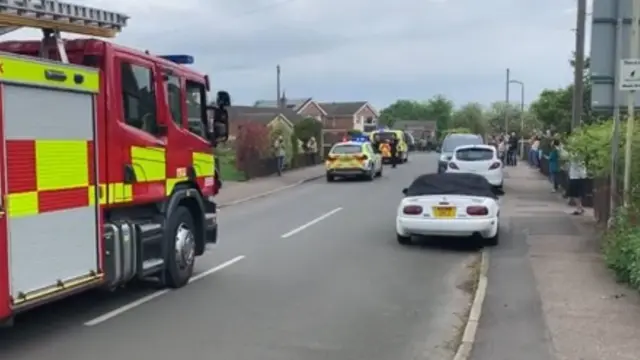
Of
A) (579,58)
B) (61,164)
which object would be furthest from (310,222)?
(579,58)

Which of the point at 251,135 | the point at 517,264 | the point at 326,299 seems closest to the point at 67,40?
the point at 326,299

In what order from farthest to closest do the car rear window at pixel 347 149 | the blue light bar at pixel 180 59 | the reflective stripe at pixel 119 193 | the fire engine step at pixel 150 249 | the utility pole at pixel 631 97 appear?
the car rear window at pixel 347 149 → the utility pole at pixel 631 97 → the blue light bar at pixel 180 59 → the fire engine step at pixel 150 249 → the reflective stripe at pixel 119 193

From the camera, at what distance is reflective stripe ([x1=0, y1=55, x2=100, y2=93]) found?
697cm

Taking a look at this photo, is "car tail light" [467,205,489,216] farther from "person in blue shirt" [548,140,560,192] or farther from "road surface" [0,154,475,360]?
"person in blue shirt" [548,140,560,192]

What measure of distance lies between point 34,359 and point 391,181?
1079 inches

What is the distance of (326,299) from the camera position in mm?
10039

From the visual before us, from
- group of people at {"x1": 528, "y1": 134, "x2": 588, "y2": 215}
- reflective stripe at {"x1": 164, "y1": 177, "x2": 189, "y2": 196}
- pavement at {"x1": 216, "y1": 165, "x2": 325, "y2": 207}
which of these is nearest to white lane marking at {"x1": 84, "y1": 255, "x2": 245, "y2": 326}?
reflective stripe at {"x1": 164, "y1": 177, "x2": 189, "y2": 196}

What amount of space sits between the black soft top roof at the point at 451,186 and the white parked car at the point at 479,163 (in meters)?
10.7

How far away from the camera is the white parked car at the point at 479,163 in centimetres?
2622

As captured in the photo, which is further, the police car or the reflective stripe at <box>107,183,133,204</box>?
the police car

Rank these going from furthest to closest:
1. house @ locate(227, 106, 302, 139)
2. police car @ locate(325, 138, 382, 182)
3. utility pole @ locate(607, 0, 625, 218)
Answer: house @ locate(227, 106, 302, 139) < police car @ locate(325, 138, 382, 182) < utility pole @ locate(607, 0, 625, 218)

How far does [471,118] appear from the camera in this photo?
12344cm

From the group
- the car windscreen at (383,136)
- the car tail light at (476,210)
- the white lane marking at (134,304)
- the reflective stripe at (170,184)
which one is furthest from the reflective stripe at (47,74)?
the car windscreen at (383,136)

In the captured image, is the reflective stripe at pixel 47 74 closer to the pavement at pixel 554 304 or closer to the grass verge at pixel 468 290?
the grass verge at pixel 468 290
